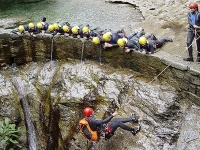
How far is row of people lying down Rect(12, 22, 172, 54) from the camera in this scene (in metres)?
9.28

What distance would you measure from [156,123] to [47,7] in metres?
12.2

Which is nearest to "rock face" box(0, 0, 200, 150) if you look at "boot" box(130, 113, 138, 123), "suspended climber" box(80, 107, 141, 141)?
"boot" box(130, 113, 138, 123)

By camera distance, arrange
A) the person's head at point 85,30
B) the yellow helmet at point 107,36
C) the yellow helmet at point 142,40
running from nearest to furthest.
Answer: the yellow helmet at point 142,40
the yellow helmet at point 107,36
the person's head at point 85,30

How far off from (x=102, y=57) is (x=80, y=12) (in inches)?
242

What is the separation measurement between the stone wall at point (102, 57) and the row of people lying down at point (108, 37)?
217mm

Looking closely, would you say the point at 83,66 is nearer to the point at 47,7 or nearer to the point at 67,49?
the point at 67,49

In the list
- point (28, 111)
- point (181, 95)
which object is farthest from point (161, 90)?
point (28, 111)

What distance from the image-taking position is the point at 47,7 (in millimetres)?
17391

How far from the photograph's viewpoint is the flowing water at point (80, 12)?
13.7 m

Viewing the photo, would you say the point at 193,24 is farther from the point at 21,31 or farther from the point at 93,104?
the point at 21,31

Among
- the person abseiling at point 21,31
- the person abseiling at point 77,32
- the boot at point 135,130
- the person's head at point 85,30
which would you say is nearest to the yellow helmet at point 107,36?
the person's head at point 85,30

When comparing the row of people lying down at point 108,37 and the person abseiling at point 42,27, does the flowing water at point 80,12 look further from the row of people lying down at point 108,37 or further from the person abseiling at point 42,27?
the person abseiling at point 42,27

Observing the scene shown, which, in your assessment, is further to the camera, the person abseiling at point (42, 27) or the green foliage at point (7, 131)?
the person abseiling at point (42, 27)

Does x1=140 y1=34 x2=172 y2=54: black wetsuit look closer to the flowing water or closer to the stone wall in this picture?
the stone wall
